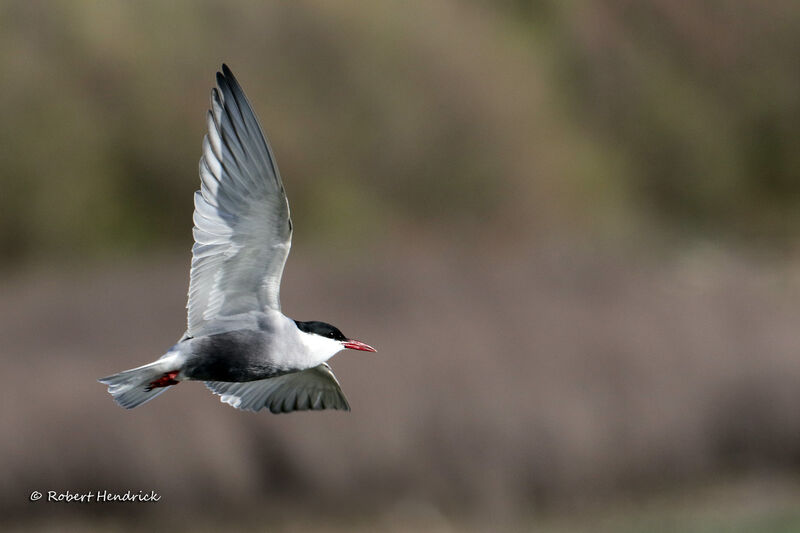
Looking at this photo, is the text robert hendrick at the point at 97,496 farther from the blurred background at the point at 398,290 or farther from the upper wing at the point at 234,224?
the upper wing at the point at 234,224

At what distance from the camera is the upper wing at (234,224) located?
2576mm

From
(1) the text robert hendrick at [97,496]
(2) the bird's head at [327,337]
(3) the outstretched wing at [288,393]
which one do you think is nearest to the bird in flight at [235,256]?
(2) the bird's head at [327,337]

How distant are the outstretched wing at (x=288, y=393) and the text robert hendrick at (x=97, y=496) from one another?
166 inches

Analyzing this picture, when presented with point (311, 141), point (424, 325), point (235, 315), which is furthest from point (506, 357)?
point (235, 315)

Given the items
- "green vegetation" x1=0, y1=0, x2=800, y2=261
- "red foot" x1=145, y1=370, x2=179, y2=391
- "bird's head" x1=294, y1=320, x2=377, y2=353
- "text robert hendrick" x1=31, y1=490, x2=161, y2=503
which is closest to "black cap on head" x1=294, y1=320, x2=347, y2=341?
"bird's head" x1=294, y1=320, x2=377, y2=353

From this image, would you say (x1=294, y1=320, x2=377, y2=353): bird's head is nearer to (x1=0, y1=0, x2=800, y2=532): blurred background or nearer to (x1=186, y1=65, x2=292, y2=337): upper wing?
(x1=186, y1=65, x2=292, y2=337): upper wing

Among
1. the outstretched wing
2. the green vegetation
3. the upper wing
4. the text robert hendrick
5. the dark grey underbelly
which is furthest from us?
the green vegetation

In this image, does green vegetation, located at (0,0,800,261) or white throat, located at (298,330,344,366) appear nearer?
white throat, located at (298,330,344,366)

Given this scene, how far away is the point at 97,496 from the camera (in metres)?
7.10

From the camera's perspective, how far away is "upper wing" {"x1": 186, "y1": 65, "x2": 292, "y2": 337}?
8.45ft

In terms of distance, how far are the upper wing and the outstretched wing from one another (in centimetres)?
41

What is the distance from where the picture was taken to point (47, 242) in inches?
376

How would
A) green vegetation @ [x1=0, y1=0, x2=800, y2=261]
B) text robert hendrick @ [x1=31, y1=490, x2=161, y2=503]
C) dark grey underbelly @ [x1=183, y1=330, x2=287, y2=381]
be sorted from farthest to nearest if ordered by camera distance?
1. green vegetation @ [x1=0, y1=0, x2=800, y2=261]
2. text robert hendrick @ [x1=31, y1=490, x2=161, y2=503]
3. dark grey underbelly @ [x1=183, y1=330, x2=287, y2=381]

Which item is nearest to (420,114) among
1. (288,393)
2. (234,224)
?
(288,393)
